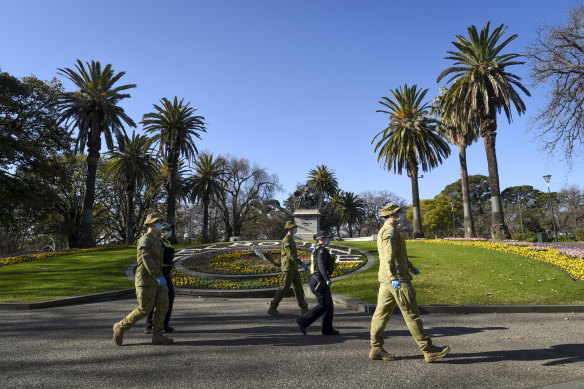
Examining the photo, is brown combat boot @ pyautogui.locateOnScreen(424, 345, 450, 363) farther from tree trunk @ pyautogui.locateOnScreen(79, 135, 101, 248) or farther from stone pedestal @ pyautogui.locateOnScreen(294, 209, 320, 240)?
tree trunk @ pyautogui.locateOnScreen(79, 135, 101, 248)

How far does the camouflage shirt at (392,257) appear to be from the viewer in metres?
4.72

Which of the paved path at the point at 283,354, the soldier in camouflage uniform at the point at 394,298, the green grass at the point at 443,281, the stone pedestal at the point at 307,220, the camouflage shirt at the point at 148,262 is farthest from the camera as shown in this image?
the stone pedestal at the point at 307,220

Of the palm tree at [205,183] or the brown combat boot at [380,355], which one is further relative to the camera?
the palm tree at [205,183]

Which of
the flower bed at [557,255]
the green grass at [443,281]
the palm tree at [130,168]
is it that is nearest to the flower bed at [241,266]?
the green grass at [443,281]

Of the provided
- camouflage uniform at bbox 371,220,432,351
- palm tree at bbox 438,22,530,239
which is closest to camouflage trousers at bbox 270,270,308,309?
camouflage uniform at bbox 371,220,432,351

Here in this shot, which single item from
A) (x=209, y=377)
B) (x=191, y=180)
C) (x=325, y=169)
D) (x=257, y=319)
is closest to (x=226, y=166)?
(x=191, y=180)

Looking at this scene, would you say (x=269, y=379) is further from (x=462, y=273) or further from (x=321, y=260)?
(x=462, y=273)

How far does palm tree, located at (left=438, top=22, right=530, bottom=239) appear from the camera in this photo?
25453 mm

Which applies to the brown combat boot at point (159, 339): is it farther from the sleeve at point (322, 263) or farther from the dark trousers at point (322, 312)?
the sleeve at point (322, 263)

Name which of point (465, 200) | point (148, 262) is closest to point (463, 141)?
point (465, 200)

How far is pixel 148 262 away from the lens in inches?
217

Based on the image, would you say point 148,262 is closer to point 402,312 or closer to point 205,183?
point 402,312

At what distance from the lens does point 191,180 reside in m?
46.3

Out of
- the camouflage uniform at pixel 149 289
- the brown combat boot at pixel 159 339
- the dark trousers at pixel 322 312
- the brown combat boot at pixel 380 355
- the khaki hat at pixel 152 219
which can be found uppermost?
the khaki hat at pixel 152 219
